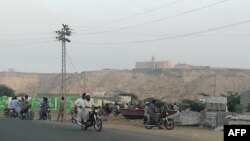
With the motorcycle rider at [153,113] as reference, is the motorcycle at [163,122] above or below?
below

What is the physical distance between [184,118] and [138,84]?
107m

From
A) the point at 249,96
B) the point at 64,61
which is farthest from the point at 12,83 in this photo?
the point at 249,96

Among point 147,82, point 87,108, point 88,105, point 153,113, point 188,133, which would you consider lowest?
point 188,133

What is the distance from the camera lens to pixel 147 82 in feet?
456

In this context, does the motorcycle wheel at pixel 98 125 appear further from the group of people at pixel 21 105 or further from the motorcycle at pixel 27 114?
the group of people at pixel 21 105

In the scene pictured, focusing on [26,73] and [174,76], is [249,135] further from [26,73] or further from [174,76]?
[26,73]

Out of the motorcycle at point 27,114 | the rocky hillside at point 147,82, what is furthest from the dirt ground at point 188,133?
the rocky hillside at point 147,82

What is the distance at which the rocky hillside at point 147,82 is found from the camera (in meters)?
128

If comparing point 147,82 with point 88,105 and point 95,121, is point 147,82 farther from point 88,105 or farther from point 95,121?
point 95,121

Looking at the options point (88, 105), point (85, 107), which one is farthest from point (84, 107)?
point (88, 105)

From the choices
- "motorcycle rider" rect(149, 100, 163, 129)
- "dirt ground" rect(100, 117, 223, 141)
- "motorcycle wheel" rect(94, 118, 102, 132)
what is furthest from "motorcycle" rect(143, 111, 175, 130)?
"motorcycle wheel" rect(94, 118, 102, 132)

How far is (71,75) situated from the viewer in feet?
509

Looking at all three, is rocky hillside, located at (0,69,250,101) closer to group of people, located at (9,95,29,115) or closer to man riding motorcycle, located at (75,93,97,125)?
group of people, located at (9,95,29,115)

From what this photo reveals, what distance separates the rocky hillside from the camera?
419 feet
